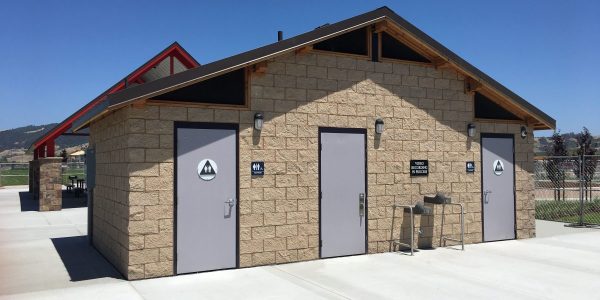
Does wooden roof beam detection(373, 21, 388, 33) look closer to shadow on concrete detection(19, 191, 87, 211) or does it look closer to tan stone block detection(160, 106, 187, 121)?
tan stone block detection(160, 106, 187, 121)

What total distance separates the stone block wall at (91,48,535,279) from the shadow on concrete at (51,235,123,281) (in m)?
0.37

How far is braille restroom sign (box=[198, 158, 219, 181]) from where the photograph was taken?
771 cm

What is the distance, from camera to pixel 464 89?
1048cm

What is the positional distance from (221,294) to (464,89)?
6.87m

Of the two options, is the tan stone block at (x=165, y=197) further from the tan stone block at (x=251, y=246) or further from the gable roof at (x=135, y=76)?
the gable roof at (x=135, y=76)

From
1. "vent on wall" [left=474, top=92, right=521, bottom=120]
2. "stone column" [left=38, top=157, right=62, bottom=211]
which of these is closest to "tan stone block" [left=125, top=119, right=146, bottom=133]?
"vent on wall" [left=474, top=92, right=521, bottom=120]

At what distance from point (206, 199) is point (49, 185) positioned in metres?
11.5

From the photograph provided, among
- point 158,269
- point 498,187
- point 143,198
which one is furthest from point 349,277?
point 498,187

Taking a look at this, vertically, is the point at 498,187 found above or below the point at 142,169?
below

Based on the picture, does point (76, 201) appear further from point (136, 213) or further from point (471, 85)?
point (471, 85)

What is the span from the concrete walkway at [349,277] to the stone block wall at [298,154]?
506 millimetres

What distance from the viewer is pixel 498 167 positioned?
10.9 m

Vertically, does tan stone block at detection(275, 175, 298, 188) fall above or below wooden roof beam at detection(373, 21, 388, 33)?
below

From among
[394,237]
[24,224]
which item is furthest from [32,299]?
[24,224]
